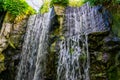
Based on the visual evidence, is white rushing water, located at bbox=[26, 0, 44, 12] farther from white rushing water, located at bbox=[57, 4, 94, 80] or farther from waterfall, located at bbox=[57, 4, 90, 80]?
waterfall, located at bbox=[57, 4, 90, 80]

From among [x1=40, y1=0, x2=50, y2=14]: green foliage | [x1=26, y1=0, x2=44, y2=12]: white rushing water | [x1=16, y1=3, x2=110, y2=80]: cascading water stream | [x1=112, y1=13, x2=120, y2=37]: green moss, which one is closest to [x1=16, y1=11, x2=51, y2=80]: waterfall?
[x1=16, y1=3, x2=110, y2=80]: cascading water stream

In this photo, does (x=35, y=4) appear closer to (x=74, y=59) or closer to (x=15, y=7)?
(x=15, y=7)

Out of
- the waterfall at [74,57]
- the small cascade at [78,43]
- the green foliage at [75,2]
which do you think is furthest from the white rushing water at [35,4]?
the waterfall at [74,57]

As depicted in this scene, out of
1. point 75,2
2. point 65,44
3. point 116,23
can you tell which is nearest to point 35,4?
point 75,2

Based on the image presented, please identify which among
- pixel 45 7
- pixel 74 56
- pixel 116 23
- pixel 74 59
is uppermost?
pixel 45 7

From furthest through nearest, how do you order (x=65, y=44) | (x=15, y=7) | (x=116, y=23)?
(x=15, y=7) → (x=65, y=44) → (x=116, y=23)

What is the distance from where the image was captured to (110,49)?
8.12 meters

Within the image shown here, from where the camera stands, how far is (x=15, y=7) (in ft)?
40.9

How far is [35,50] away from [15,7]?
303 centimetres

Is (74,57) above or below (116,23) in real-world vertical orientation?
below

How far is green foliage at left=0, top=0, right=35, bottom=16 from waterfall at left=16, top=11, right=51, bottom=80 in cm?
79

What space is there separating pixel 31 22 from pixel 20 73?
10.4 feet

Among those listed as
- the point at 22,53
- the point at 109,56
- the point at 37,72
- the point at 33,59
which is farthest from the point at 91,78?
the point at 22,53

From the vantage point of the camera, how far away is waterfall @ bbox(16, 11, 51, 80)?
1012cm
